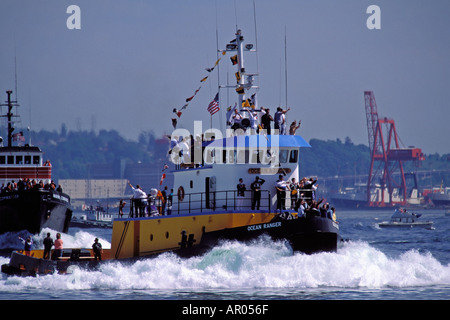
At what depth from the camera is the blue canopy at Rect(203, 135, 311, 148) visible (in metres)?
30.7

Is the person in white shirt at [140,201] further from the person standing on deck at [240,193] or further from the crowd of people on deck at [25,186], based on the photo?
the crowd of people on deck at [25,186]

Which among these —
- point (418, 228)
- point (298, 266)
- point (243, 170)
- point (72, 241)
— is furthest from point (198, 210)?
point (418, 228)

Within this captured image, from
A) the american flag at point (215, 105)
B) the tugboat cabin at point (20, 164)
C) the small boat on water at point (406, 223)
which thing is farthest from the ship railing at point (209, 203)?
the small boat on water at point (406, 223)

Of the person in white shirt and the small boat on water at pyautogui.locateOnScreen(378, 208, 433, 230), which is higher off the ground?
the person in white shirt

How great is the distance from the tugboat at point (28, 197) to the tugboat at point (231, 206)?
1944cm

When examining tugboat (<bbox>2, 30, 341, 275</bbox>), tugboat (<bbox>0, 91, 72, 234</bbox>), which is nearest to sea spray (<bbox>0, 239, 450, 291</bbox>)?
tugboat (<bbox>2, 30, 341, 275</bbox>)

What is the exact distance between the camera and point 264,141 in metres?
30.8

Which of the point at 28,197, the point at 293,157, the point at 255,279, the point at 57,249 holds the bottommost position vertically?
the point at 255,279

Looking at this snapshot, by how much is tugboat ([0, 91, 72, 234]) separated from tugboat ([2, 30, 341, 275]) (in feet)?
63.8

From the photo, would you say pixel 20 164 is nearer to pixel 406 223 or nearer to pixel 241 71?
pixel 241 71

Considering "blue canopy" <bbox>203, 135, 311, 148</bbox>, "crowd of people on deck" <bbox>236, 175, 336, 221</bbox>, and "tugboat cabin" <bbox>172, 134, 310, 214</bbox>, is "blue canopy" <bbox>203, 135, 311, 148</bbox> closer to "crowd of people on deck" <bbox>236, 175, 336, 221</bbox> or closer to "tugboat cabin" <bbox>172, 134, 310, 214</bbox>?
"tugboat cabin" <bbox>172, 134, 310, 214</bbox>

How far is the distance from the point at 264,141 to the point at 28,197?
26485 mm

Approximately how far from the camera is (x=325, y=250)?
28.6m

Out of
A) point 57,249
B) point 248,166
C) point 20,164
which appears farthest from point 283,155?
point 20,164
